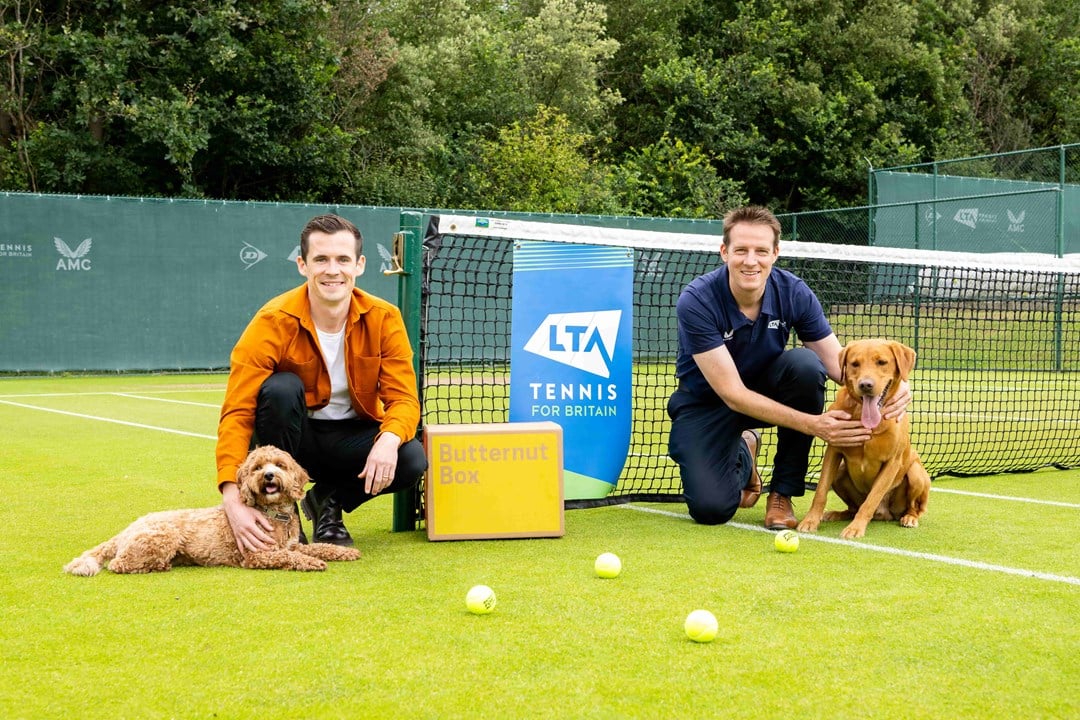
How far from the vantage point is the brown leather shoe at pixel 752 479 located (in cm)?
592

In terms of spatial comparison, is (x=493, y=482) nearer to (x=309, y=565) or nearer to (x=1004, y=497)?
(x=309, y=565)

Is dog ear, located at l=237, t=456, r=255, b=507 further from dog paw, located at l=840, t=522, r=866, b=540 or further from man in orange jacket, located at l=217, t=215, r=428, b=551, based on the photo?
dog paw, located at l=840, t=522, r=866, b=540

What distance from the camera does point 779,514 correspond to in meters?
5.25

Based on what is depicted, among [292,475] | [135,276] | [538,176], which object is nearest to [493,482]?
[292,475]

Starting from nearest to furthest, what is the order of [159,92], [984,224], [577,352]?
1. [577,352]
2. [984,224]
3. [159,92]

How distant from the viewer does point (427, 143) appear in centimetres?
2883

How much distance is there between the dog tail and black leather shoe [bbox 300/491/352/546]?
856mm

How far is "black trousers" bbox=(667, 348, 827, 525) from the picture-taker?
5.23 meters

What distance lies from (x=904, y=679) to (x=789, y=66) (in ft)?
110

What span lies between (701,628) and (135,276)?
50.6 ft

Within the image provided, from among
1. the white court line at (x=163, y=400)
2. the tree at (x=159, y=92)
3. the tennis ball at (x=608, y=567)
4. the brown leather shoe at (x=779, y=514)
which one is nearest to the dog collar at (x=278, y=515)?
the tennis ball at (x=608, y=567)

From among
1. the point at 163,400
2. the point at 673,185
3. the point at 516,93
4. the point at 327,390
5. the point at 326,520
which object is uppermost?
the point at 516,93

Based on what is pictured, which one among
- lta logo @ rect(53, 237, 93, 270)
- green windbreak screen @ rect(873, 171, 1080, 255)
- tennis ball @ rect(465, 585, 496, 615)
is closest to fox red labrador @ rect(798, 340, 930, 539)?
tennis ball @ rect(465, 585, 496, 615)

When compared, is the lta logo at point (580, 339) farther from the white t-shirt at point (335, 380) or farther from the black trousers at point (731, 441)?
Answer: the white t-shirt at point (335, 380)
